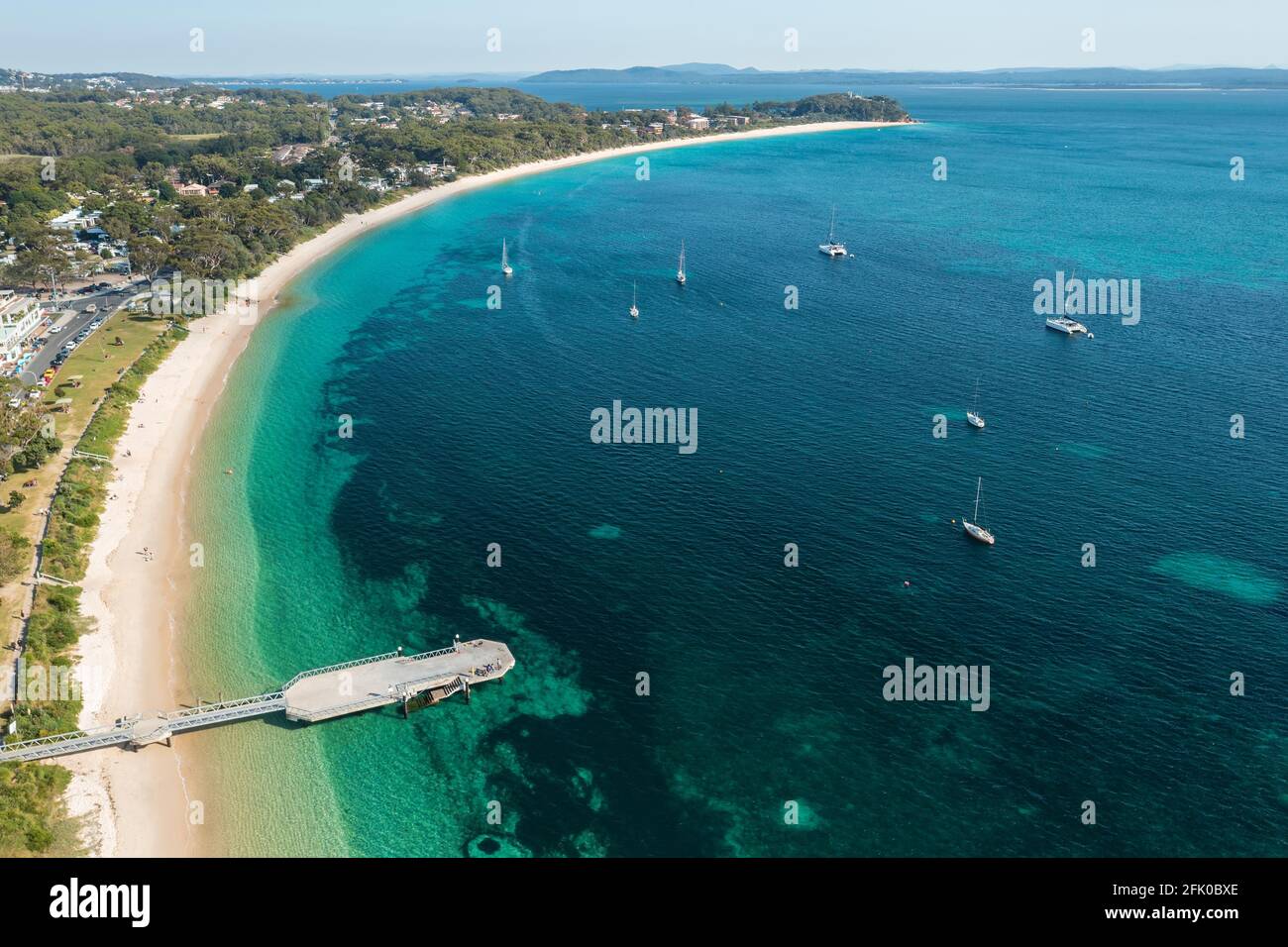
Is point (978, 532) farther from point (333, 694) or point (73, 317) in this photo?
point (73, 317)

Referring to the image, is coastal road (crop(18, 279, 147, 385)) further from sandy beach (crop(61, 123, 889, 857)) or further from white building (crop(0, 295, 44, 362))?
sandy beach (crop(61, 123, 889, 857))

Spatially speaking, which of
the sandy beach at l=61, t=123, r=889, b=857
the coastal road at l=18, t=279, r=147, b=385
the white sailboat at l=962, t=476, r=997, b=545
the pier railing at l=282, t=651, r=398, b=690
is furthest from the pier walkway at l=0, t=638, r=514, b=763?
the coastal road at l=18, t=279, r=147, b=385

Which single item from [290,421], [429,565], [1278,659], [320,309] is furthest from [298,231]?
[1278,659]

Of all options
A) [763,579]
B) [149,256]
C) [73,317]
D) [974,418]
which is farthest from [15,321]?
[974,418]

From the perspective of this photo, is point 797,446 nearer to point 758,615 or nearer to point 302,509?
point 758,615

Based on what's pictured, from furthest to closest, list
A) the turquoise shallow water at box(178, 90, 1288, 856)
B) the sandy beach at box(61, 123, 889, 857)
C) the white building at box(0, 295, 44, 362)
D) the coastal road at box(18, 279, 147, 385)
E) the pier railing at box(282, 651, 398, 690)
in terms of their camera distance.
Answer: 1. the coastal road at box(18, 279, 147, 385)
2. the white building at box(0, 295, 44, 362)
3. the pier railing at box(282, 651, 398, 690)
4. the turquoise shallow water at box(178, 90, 1288, 856)
5. the sandy beach at box(61, 123, 889, 857)
